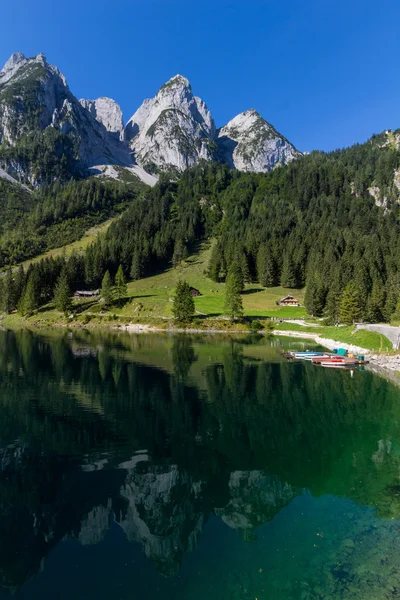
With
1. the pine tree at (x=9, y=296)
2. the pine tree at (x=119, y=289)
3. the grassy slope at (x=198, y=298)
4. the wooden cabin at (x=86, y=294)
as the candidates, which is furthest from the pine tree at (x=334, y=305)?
the pine tree at (x=9, y=296)

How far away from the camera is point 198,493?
20.0 metres

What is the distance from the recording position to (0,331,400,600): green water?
1376cm

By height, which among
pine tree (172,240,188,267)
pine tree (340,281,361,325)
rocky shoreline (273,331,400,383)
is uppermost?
pine tree (172,240,188,267)

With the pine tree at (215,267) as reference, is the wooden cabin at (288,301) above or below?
below

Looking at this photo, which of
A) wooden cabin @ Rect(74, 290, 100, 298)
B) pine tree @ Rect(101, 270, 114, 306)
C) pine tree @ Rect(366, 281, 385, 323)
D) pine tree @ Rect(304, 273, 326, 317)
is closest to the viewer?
pine tree @ Rect(366, 281, 385, 323)

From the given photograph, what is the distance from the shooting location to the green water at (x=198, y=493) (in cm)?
1376

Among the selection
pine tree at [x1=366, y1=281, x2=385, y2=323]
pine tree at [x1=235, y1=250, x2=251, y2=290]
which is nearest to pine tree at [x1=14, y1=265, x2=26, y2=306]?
pine tree at [x1=235, y1=250, x2=251, y2=290]

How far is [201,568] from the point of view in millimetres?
14289

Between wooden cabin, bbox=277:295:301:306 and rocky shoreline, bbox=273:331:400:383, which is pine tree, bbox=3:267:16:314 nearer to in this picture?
wooden cabin, bbox=277:295:301:306

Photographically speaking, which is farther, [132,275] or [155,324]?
[132,275]

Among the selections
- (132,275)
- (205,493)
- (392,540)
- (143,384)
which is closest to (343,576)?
(392,540)

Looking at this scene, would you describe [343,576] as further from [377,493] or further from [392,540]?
[377,493]

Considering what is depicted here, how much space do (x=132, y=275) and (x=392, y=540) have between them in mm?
168697

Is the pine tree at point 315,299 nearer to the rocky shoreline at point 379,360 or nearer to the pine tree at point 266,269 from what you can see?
the rocky shoreline at point 379,360
